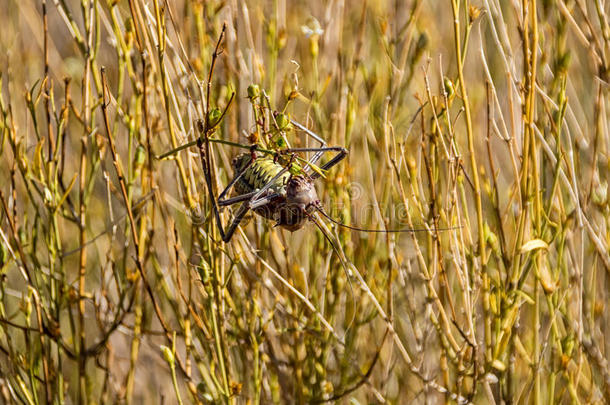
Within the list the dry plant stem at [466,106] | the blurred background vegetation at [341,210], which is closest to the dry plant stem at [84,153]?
the blurred background vegetation at [341,210]

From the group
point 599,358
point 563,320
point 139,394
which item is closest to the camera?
point 599,358

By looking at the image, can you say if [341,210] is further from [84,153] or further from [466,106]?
[84,153]

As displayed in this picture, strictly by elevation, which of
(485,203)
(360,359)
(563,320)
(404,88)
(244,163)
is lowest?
(360,359)

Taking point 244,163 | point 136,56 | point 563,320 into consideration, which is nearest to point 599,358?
point 563,320

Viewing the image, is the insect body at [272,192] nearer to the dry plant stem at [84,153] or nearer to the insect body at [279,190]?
the insect body at [279,190]

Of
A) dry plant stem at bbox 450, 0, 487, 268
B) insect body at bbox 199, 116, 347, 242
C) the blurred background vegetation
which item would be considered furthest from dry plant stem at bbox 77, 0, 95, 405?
dry plant stem at bbox 450, 0, 487, 268

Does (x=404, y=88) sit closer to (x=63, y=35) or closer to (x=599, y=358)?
(x=599, y=358)

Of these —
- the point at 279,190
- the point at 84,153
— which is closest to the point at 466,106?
the point at 279,190

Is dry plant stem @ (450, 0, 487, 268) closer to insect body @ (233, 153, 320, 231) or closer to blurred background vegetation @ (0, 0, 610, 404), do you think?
blurred background vegetation @ (0, 0, 610, 404)
